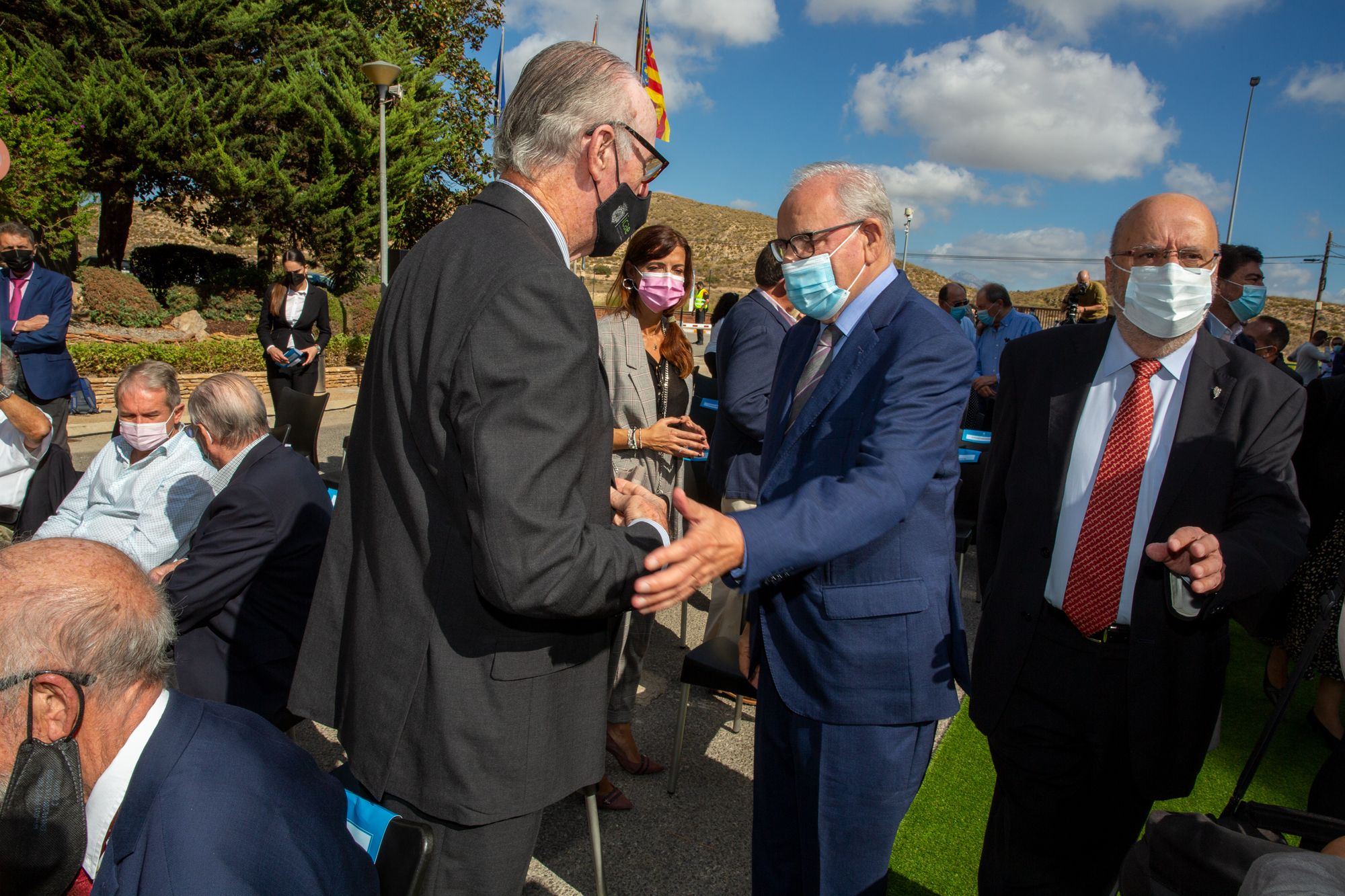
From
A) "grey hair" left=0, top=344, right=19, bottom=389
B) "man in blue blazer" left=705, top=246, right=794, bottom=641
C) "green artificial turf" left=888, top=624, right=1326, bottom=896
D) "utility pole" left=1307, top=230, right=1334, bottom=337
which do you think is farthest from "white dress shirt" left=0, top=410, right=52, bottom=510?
"utility pole" left=1307, top=230, right=1334, bottom=337

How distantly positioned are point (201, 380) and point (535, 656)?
10040 millimetres

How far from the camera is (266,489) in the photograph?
2.63 meters

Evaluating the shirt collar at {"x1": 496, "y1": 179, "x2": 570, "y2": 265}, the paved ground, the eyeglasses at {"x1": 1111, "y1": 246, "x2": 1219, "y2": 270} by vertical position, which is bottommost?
the paved ground

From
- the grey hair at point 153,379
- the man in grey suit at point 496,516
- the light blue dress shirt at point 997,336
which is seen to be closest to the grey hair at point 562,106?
the man in grey suit at point 496,516

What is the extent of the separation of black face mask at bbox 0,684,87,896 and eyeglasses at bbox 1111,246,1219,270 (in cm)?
244

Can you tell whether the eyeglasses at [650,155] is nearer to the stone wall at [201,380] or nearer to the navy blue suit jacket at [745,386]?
the navy blue suit jacket at [745,386]

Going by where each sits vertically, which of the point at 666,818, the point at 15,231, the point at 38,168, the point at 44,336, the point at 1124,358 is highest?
the point at 38,168

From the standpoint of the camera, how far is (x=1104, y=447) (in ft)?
6.64

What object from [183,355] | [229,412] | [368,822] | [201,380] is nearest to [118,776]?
[368,822]

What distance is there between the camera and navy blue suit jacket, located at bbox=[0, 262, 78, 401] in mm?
5555

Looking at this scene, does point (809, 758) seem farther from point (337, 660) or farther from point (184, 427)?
point (184, 427)

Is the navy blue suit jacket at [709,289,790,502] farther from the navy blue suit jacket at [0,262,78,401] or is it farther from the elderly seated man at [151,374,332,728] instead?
the navy blue suit jacket at [0,262,78,401]

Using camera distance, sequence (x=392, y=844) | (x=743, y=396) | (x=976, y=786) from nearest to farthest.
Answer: (x=392, y=844), (x=743, y=396), (x=976, y=786)

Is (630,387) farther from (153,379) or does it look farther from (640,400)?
(153,379)
